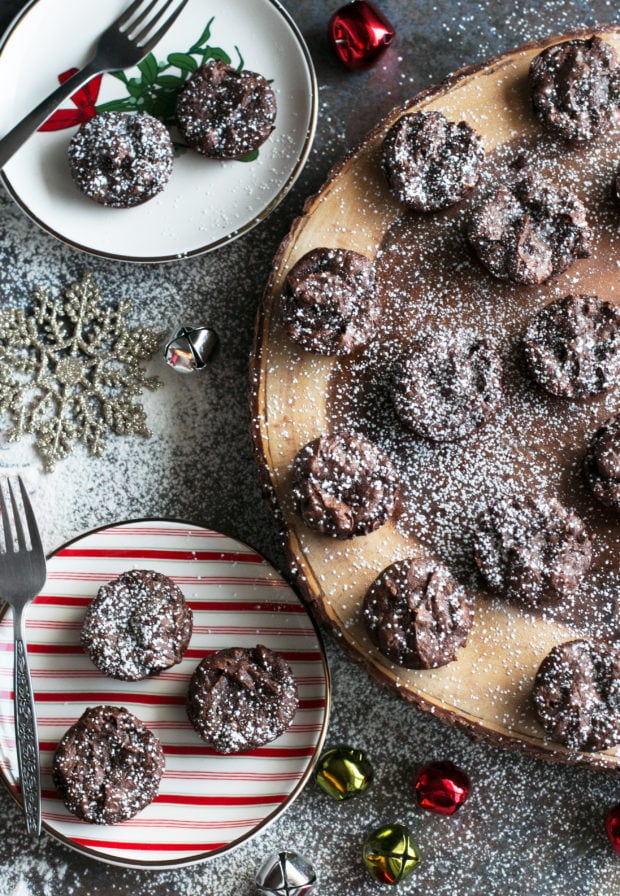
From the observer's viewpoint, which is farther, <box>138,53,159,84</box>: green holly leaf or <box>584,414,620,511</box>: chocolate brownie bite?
<box>138,53,159,84</box>: green holly leaf

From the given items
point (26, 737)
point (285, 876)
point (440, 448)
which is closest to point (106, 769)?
point (26, 737)

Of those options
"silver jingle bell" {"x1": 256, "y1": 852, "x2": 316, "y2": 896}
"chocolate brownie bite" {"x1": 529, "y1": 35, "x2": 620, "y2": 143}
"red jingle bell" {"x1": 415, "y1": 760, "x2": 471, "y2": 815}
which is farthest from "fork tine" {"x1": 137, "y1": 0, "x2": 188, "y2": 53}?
"silver jingle bell" {"x1": 256, "y1": 852, "x2": 316, "y2": 896}

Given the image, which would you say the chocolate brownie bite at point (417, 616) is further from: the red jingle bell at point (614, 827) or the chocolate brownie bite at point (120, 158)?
the chocolate brownie bite at point (120, 158)

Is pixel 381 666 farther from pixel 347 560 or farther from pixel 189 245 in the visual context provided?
pixel 189 245

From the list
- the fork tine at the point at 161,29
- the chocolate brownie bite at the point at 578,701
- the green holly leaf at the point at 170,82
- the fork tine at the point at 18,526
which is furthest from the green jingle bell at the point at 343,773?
the fork tine at the point at 161,29

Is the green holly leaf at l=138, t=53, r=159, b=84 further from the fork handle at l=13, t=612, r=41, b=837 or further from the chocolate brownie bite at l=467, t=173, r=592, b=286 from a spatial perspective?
the fork handle at l=13, t=612, r=41, b=837

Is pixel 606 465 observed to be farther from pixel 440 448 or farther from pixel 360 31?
pixel 360 31
